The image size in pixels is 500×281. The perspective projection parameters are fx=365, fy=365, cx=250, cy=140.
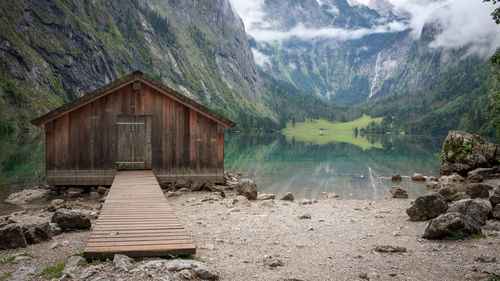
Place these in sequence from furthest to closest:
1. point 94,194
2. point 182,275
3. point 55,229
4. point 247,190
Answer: point 247,190 → point 94,194 → point 55,229 → point 182,275

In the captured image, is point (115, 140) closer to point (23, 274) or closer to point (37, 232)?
point (37, 232)

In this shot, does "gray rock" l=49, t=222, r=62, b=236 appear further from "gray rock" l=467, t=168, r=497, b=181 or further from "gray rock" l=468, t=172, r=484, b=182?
"gray rock" l=467, t=168, r=497, b=181

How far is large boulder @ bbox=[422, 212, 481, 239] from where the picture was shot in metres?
9.88

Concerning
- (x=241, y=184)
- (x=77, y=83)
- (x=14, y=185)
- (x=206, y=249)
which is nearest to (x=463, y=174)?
(x=241, y=184)

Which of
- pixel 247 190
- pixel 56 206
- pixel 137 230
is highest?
pixel 137 230

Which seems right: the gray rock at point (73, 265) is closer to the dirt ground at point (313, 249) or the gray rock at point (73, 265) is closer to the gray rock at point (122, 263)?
the dirt ground at point (313, 249)

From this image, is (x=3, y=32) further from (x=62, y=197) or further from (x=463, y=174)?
(x=463, y=174)

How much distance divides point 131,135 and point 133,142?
0.37 meters

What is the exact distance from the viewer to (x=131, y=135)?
60.7 feet

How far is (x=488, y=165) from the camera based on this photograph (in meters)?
27.3

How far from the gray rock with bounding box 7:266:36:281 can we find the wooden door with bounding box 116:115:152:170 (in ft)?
38.4

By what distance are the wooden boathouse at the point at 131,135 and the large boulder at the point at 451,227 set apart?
38.3 feet

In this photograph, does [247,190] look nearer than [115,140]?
No

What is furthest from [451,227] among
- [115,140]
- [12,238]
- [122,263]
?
[115,140]
